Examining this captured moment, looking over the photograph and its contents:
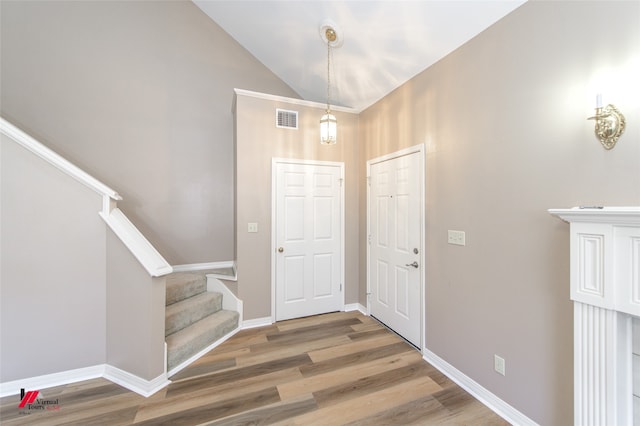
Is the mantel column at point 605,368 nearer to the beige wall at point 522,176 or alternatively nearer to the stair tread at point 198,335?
the beige wall at point 522,176

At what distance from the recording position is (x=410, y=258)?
265 cm

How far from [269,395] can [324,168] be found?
263cm

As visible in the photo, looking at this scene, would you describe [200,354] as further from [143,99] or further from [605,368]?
[143,99]

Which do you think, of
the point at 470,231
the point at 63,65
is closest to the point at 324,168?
the point at 470,231

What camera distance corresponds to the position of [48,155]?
1.93m

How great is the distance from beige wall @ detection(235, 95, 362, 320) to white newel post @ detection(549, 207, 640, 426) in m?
2.74

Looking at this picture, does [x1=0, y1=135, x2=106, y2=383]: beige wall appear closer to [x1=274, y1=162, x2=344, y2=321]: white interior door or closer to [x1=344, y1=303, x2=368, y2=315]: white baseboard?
[x1=274, y1=162, x2=344, y2=321]: white interior door

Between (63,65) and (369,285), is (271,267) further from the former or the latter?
(63,65)

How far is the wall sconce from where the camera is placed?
4.09 feet

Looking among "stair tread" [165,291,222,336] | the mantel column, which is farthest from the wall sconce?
"stair tread" [165,291,222,336]

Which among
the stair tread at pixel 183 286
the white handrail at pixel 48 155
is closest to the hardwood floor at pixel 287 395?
the stair tread at pixel 183 286

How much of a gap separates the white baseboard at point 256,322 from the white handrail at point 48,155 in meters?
2.01

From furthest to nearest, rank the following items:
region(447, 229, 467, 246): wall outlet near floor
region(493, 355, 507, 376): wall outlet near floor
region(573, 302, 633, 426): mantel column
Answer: region(447, 229, 467, 246): wall outlet near floor
region(493, 355, 507, 376): wall outlet near floor
region(573, 302, 633, 426): mantel column

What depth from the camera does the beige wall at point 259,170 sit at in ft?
9.91
